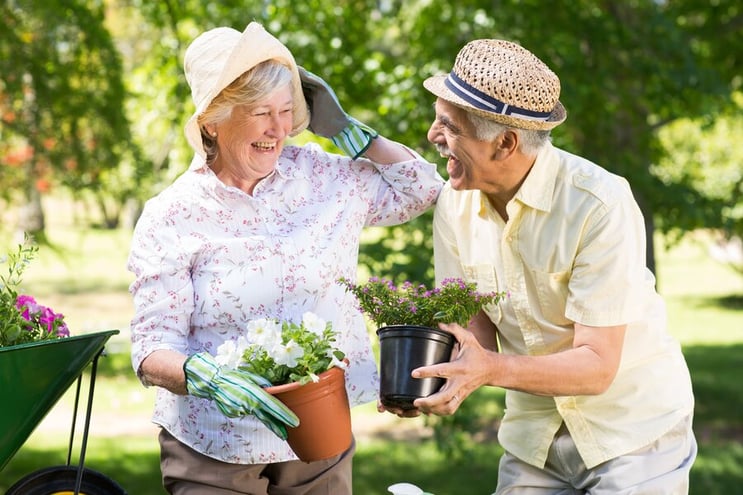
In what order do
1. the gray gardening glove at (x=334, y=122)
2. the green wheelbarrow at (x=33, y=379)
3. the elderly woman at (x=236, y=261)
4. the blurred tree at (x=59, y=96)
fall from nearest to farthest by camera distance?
1. the green wheelbarrow at (x=33, y=379)
2. the elderly woman at (x=236, y=261)
3. the gray gardening glove at (x=334, y=122)
4. the blurred tree at (x=59, y=96)

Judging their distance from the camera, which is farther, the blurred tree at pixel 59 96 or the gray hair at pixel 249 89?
the blurred tree at pixel 59 96

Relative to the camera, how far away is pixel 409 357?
2320mm

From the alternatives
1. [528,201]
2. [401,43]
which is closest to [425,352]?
[528,201]

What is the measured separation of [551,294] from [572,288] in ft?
0.33

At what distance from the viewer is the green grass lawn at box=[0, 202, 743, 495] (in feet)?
24.3

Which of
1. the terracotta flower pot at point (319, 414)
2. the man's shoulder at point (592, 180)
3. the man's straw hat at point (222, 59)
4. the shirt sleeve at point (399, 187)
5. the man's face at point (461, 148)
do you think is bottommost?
the terracotta flower pot at point (319, 414)

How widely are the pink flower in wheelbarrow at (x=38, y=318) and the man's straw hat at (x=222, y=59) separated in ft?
1.86

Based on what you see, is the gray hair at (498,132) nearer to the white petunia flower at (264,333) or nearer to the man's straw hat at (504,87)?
the man's straw hat at (504,87)

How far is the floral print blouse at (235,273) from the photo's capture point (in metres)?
2.53

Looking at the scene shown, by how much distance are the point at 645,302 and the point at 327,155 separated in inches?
38.1

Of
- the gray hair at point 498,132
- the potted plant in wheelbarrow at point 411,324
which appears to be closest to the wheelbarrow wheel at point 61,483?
the potted plant in wheelbarrow at point 411,324

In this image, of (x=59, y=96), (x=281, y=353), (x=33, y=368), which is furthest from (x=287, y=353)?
(x=59, y=96)

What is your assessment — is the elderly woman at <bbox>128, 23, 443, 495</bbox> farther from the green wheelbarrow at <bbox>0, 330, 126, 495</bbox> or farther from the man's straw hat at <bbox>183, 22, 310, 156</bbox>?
the green wheelbarrow at <bbox>0, 330, 126, 495</bbox>

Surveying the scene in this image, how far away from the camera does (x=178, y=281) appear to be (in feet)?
8.30
